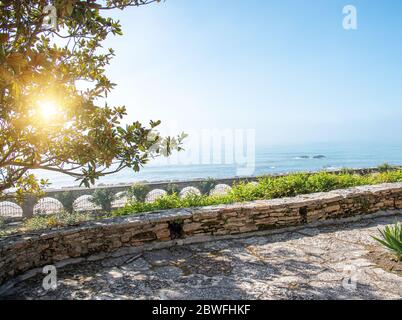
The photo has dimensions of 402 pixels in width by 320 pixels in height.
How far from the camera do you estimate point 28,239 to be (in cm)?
414

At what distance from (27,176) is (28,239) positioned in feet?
6.68

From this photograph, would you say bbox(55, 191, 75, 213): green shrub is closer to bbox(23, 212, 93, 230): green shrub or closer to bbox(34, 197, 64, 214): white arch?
bbox(34, 197, 64, 214): white arch

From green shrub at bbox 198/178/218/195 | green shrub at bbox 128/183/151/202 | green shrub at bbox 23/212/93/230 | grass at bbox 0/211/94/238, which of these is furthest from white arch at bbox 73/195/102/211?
green shrub at bbox 23/212/93/230

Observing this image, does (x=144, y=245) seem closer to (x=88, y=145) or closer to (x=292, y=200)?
(x=88, y=145)

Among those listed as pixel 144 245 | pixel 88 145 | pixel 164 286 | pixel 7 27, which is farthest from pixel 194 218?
pixel 7 27

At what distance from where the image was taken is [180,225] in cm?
523

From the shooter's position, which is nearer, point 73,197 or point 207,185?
point 73,197

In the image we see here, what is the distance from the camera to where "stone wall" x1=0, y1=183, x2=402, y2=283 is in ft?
13.8

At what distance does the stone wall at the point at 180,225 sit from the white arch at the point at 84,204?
18259 mm

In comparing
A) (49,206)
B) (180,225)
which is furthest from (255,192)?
(49,206)

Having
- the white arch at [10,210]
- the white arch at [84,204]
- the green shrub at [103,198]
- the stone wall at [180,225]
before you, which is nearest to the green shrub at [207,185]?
the green shrub at [103,198]

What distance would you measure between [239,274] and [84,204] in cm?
2168

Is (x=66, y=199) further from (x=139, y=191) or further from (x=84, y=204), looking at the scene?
(x=139, y=191)
